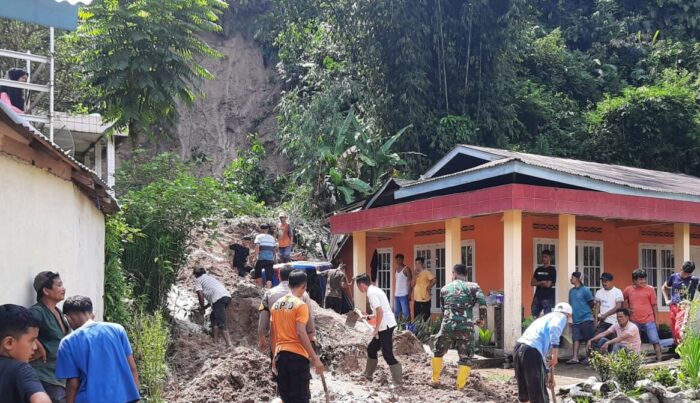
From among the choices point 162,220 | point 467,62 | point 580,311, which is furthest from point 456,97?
point 580,311

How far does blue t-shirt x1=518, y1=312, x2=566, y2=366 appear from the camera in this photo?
28.8 feet

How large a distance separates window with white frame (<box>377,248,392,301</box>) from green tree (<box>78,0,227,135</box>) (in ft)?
21.3

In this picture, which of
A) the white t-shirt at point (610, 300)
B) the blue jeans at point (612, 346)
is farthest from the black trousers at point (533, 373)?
the white t-shirt at point (610, 300)

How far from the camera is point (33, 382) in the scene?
4.34 metres

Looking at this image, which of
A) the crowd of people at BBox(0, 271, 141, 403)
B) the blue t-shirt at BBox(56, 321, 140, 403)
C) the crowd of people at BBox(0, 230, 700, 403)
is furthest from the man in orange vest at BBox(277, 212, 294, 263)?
the blue t-shirt at BBox(56, 321, 140, 403)

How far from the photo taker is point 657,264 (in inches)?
712

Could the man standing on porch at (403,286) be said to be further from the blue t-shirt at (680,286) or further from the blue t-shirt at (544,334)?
the blue t-shirt at (544,334)

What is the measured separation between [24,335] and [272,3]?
32.7m

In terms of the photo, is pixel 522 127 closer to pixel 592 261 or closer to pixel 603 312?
pixel 592 261

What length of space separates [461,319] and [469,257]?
6696 millimetres

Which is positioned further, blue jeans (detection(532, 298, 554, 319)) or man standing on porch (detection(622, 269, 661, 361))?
blue jeans (detection(532, 298, 554, 319))

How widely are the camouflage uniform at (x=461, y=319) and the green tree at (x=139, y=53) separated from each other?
739 centimetres

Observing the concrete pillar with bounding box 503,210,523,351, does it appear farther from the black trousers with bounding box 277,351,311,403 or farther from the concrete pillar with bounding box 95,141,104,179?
the concrete pillar with bounding box 95,141,104,179

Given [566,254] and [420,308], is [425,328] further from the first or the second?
[566,254]
